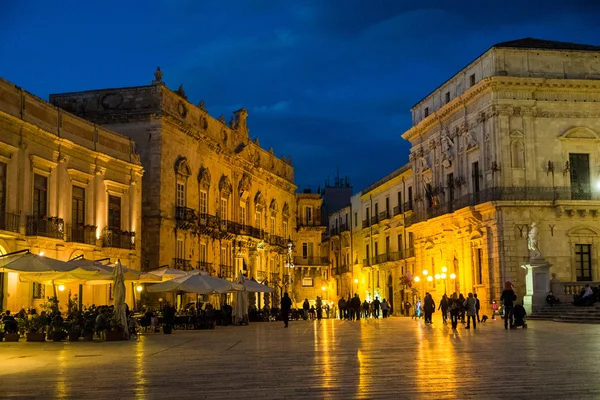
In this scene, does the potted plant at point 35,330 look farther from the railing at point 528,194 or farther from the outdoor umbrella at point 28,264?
the railing at point 528,194

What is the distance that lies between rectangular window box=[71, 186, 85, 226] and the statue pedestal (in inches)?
690

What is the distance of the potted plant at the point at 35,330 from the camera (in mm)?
20844

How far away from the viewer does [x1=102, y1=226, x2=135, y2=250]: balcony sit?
100ft

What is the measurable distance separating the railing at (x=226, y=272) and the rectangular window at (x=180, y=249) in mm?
5540

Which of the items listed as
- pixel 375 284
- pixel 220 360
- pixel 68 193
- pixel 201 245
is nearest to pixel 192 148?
pixel 201 245

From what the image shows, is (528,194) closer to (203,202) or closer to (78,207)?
(203,202)

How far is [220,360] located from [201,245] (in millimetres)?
29071

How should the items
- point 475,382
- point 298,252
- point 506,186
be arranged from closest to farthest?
point 475,382, point 506,186, point 298,252

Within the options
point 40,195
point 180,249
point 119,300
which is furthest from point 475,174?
point 119,300

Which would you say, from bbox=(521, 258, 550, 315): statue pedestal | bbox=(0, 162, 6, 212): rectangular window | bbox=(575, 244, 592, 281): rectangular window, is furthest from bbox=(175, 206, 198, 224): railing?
bbox=(575, 244, 592, 281): rectangular window

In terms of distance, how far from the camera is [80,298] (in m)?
28.1

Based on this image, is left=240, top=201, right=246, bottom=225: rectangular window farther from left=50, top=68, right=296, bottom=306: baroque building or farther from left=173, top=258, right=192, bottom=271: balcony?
left=173, top=258, right=192, bottom=271: balcony

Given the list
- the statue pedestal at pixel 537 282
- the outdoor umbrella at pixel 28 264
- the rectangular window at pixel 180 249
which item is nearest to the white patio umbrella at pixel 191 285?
the outdoor umbrella at pixel 28 264

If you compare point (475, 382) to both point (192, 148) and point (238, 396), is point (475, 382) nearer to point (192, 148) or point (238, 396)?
point (238, 396)
